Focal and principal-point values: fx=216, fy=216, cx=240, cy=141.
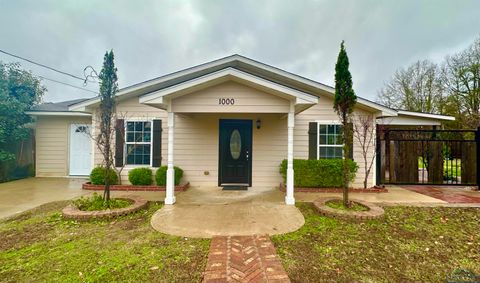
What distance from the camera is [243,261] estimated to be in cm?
279

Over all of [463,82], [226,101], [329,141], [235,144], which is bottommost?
[235,144]

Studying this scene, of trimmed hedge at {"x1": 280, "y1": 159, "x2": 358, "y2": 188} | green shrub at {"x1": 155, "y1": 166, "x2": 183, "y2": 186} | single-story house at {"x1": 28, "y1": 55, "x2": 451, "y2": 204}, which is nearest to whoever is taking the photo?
trimmed hedge at {"x1": 280, "y1": 159, "x2": 358, "y2": 188}

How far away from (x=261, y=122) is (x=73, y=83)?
2055 centimetres

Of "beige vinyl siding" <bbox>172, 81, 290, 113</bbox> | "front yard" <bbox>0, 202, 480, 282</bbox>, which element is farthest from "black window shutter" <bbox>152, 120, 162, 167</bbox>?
"front yard" <bbox>0, 202, 480, 282</bbox>

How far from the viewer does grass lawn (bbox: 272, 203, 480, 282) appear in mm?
2672

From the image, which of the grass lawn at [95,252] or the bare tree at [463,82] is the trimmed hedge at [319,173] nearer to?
the grass lawn at [95,252]

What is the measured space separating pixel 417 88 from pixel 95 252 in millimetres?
21731

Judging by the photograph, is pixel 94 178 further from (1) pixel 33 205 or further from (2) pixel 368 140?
(2) pixel 368 140

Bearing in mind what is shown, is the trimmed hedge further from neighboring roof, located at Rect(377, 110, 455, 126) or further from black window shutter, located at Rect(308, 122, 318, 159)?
neighboring roof, located at Rect(377, 110, 455, 126)

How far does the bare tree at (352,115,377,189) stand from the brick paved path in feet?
17.3

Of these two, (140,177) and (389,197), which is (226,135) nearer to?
(140,177)

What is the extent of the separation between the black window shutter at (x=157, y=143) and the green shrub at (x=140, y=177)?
1.38 ft

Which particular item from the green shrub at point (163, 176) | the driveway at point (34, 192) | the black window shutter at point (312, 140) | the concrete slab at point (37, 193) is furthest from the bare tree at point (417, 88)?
the driveway at point (34, 192)

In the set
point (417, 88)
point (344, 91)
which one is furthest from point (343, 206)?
point (417, 88)
